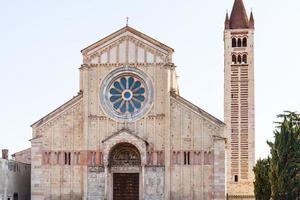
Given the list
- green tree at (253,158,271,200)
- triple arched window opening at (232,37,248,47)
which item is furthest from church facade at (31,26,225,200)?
triple arched window opening at (232,37,248,47)

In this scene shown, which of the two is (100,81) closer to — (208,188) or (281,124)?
(208,188)

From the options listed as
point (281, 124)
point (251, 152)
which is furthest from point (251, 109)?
point (281, 124)

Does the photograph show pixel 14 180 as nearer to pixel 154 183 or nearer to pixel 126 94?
pixel 126 94

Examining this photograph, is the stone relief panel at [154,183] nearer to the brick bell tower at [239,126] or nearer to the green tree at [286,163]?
the green tree at [286,163]

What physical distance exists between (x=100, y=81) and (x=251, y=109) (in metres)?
14.8

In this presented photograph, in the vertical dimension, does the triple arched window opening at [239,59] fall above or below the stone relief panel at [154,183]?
above

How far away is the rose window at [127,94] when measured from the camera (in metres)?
42.0

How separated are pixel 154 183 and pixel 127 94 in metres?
5.99

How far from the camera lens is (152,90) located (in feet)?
137

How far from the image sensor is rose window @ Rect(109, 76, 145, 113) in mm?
42031

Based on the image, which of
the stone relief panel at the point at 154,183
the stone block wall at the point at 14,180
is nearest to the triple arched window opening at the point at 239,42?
the stone relief panel at the point at 154,183

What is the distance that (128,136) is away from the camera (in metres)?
40.9

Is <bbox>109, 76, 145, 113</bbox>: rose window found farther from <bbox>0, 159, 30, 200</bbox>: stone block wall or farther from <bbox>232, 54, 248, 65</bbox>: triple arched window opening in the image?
<bbox>232, 54, 248, 65</bbox>: triple arched window opening

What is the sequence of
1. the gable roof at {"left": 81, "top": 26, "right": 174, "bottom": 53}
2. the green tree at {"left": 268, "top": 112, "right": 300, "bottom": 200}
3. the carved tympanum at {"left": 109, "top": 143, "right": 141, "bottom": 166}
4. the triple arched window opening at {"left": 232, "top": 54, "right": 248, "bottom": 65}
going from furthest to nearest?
1. the triple arched window opening at {"left": 232, "top": 54, "right": 248, "bottom": 65}
2. the gable roof at {"left": 81, "top": 26, "right": 174, "bottom": 53}
3. the carved tympanum at {"left": 109, "top": 143, "right": 141, "bottom": 166}
4. the green tree at {"left": 268, "top": 112, "right": 300, "bottom": 200}
